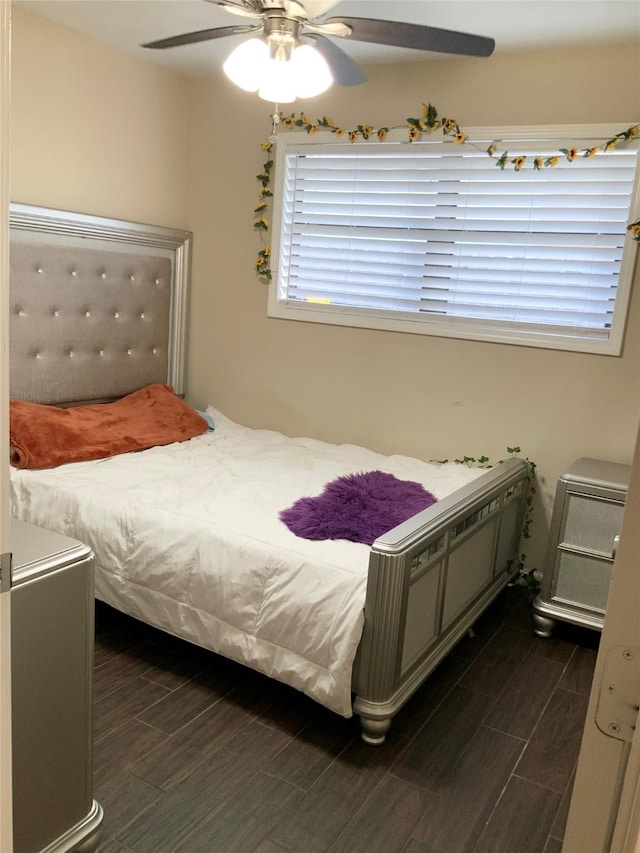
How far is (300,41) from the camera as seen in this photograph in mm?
2244

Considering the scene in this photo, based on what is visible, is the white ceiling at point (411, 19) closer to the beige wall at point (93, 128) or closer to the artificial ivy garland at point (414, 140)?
the beige wall at point (93, 128)

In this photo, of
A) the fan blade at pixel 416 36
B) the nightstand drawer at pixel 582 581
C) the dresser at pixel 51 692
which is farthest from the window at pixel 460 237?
the dresser at pixel 51 692

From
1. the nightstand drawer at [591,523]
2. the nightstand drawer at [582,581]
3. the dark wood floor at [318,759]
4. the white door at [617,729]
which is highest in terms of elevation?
the white door at [617,729]

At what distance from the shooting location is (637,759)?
67cm

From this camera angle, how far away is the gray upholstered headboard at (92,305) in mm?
3391

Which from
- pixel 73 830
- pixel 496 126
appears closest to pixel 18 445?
pixel 73 830

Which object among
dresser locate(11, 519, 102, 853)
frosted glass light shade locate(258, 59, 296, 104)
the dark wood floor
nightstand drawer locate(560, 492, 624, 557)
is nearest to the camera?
dresser locate(11, 519, 102, 853)

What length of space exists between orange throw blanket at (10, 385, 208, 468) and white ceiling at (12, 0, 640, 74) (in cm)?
181

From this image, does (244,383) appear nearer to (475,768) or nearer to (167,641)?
(167,641)

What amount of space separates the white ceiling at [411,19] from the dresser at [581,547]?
184 cm

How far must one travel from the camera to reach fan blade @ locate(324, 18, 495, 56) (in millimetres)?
2199

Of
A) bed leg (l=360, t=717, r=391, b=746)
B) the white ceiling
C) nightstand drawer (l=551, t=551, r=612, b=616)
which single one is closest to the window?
the white ceiling

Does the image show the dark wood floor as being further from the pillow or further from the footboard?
the pillow

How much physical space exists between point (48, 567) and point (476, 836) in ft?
4.54
